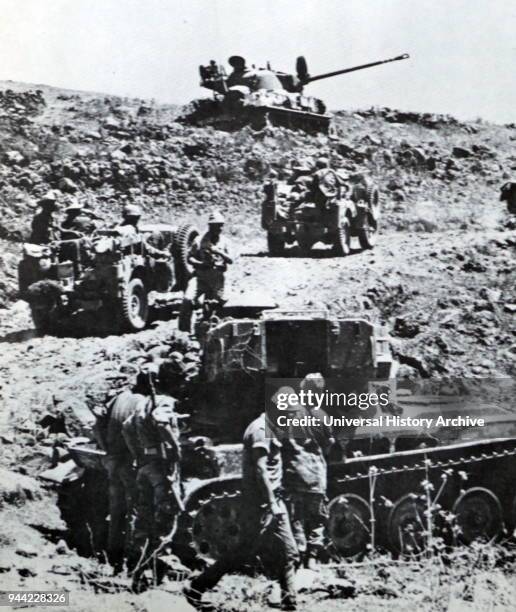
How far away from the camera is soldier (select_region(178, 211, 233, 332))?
25.2ft

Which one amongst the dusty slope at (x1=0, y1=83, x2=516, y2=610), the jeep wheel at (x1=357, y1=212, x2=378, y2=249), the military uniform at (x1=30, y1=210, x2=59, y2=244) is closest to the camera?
the dusty slope at (x1=0, y1=83, x2=516, y2=610)

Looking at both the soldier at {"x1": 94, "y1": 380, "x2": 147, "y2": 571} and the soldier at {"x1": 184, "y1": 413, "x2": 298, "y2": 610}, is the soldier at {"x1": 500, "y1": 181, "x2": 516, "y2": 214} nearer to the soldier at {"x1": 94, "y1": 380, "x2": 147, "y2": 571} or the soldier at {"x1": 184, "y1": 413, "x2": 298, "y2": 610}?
the soldier at {"x1": 184, "y1": 413, "x2": 298, "y2": 610}

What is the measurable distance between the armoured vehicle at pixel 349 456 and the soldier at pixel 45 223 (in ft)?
10.6

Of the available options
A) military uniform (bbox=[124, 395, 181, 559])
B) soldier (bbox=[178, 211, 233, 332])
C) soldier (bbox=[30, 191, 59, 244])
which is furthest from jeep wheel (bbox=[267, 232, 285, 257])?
military uniform (bbox=[124, 395, 181, 559])

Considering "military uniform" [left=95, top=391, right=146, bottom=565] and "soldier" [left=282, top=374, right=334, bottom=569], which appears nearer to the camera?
"soldier" [left=282, top=374, right=334, bottom=569]

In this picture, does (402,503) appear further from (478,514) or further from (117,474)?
(117,474)

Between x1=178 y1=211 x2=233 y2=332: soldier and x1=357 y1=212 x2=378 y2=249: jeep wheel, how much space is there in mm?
2151

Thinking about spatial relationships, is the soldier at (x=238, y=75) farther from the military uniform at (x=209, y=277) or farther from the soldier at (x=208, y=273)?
the military uniform at (x=209, y=277)

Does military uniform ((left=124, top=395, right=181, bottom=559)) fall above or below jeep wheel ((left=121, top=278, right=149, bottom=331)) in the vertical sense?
below

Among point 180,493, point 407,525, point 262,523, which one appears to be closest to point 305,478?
point 262,523

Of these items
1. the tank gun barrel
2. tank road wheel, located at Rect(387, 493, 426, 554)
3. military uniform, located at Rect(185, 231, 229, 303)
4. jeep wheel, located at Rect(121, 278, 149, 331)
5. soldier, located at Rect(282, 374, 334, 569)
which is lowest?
tank road wheel, located at Rect(387, 493, 426, 554)

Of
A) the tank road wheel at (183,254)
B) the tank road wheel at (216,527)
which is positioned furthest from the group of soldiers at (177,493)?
the tank road wheel at (183,254)

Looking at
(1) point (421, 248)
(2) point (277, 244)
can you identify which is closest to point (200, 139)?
(2) point (277, 244)

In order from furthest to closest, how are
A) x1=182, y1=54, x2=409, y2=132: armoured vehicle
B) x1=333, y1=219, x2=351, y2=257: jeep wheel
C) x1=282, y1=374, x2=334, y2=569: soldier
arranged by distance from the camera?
x1=182, y1=54, x2=409, y2=132: armoured vehicle → x1=333, y1=219, x2=351, y2=257: jeep wheel → x1=282, y1=374, x2=334, y2=569: soldier
